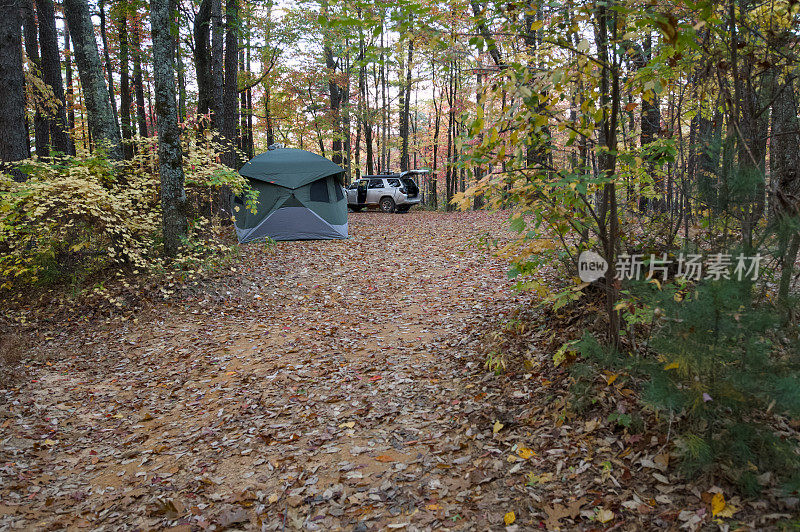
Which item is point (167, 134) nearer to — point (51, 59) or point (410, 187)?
point (51, 59)

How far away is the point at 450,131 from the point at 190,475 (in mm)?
23639

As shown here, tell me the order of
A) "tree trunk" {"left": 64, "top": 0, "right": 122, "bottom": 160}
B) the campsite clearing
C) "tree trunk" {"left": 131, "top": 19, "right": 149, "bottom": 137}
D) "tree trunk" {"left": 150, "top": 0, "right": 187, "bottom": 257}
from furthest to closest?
"tree trunk" {"left": 131, "top": 19, "right": 149, "bottom": 137}, "tree trunk" {"left": 64, "top": 0, "right": 122, "bottom": 160}, "tree trunk" {"left": 150, "top": 0, "right": 187, "bottom": 257}, the campsite clearing

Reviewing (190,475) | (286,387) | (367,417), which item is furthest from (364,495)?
(286,387)

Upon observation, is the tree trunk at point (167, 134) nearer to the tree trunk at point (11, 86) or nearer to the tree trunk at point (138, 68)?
the tree trunk at point (11, 86)

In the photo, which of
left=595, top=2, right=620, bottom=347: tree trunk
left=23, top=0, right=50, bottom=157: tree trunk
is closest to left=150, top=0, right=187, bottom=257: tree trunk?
left=23, top=0, right=50, bottom=157: tree trunk

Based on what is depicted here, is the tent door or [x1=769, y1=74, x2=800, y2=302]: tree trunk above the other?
the tent door

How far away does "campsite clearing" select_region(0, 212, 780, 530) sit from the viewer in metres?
3.02

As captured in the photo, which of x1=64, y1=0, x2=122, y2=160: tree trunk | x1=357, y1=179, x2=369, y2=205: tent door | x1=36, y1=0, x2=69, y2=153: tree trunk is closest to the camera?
x1=64, y1=0, x2=122, y2=160: tree trunk

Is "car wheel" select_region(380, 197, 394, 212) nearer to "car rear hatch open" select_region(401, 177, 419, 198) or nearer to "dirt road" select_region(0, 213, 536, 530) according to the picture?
"car rear hatch open" select_region(401, 177, 419, 198)

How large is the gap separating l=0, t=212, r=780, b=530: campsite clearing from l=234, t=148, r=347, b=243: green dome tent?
168 inches

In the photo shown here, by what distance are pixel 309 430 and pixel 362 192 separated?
1735cm

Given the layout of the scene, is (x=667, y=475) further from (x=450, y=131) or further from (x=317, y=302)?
(x=450, y=131)

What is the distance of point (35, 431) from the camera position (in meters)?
4.58

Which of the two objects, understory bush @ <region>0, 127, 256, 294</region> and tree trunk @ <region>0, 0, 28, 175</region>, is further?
tree trunk @ <region>0, 0, 28, 175</region>
